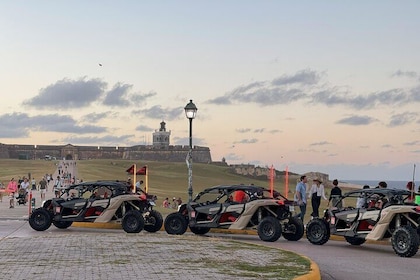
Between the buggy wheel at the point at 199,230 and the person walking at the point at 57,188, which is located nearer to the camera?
the buggy wheel at the point at 199,230

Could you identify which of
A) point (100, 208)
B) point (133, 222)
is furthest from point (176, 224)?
point (100, 208)

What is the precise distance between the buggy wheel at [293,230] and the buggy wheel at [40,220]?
6.68 m

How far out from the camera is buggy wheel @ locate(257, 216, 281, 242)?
59.4ft

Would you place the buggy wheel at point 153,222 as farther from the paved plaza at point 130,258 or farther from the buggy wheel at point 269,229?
the buggy wheel at point 269,229

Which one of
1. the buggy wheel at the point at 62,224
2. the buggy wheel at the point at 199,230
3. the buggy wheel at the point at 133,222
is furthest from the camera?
the buggy wheel at the point at 62,224

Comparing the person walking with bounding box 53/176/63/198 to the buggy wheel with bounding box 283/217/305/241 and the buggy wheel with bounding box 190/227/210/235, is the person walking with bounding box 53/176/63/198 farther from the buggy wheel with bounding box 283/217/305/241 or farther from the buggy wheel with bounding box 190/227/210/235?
the buggy wheel with bounding box 283/217/305/241

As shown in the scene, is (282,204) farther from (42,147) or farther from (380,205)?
(42,147)

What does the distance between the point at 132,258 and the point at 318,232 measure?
21.3 feet

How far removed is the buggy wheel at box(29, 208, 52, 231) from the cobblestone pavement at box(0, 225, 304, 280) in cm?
377

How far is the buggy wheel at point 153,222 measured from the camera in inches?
819

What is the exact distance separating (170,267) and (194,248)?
9.93ft

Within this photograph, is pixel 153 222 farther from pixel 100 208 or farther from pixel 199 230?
pixel 100 208

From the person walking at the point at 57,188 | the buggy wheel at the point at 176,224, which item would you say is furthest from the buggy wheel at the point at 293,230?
the person walking at the point at 57,188

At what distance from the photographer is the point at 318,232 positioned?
17.9 m
